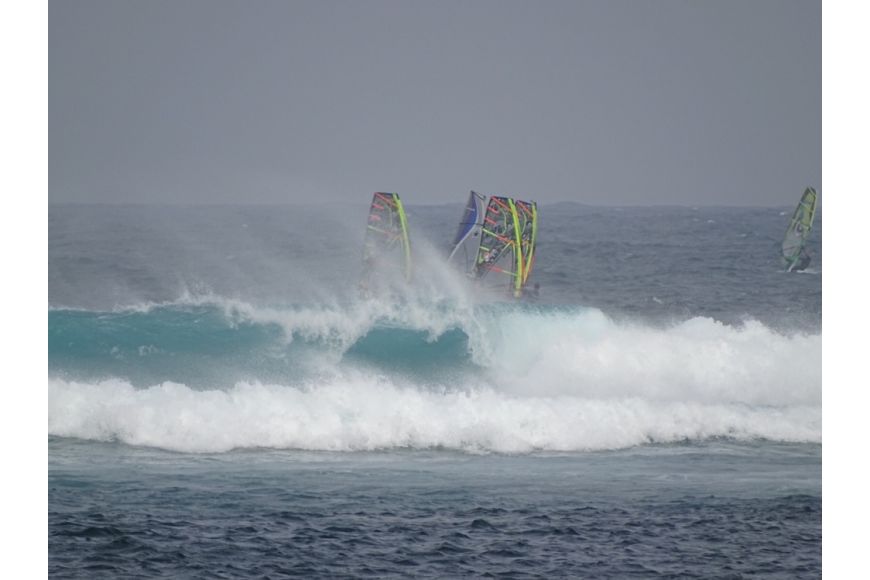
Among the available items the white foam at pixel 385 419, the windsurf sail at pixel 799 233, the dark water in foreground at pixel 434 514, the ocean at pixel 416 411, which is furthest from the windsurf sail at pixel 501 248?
the dark water in foreground at pixel 434 514

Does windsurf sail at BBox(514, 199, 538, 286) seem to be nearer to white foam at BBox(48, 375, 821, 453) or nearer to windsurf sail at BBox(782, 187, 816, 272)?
white foam at BBox(48, 375, 821, 453)

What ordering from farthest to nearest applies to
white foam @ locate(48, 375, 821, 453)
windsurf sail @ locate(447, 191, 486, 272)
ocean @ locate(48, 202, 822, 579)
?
windsurf sail @ locate(447, 191, 486, 272)
white foam @ locate(48, 375, 821, 453)
ocean @ locate(48, 202, 822, 579)

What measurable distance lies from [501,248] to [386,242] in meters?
1.48

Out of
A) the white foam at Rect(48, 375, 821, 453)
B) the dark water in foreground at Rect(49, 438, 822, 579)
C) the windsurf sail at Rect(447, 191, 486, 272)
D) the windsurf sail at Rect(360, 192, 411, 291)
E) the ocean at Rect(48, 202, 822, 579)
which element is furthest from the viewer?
the windsurf sail at Rect(360, 192, 411, 291)

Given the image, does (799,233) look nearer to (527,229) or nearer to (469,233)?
(527,229)

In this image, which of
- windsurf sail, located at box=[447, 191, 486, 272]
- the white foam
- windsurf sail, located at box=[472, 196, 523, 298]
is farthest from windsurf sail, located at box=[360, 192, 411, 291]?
the white foam

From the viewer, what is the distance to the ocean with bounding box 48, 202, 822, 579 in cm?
787

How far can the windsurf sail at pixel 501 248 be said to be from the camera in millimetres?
13648

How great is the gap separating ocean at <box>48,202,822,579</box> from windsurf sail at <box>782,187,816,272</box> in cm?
34

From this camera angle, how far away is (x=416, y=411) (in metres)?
10.7

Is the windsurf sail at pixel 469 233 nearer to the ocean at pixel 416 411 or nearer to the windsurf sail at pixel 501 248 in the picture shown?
the windsurf sail at pixel 501 248

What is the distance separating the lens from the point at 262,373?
11.9 meters
